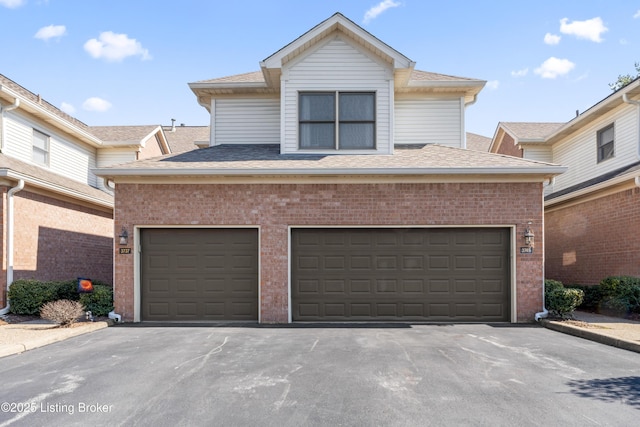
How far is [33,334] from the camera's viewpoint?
322 inches

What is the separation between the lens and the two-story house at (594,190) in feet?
37.8

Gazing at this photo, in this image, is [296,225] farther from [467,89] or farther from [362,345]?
[467,89]

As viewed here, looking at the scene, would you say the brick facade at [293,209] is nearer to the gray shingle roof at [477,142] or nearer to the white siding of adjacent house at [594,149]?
the white siding of adjacent house at [594,149]

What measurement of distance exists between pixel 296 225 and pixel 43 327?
615cm

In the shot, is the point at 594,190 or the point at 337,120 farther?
the point at 594,190

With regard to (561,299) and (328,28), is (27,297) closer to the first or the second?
(328,28)

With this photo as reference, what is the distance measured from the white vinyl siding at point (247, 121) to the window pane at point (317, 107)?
163 centimetres

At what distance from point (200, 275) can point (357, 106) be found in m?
6.51

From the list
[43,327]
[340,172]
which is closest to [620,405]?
[340,172]

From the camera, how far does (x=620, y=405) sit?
4566mm

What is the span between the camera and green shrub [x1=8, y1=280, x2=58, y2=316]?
10227 mm

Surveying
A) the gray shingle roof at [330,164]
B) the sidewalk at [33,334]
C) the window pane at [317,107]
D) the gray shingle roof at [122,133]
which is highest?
the gray shingle roof at [122,133]

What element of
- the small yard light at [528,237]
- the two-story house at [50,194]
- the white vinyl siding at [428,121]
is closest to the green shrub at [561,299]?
the small yard light at [528,237]

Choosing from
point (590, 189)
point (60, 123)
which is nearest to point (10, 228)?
point (60, 123)
